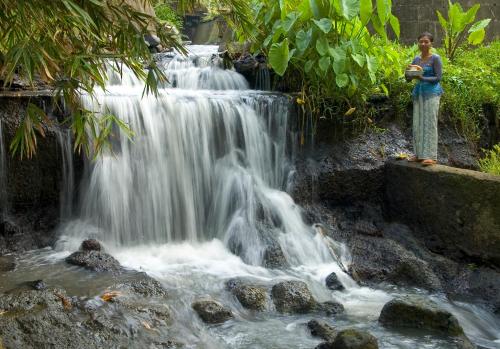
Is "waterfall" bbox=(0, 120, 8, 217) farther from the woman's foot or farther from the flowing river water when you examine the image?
the woman's foot

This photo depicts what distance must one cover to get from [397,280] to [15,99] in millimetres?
4995

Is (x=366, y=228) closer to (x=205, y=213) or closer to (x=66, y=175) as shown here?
(x=205, y=213)

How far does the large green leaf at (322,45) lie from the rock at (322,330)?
156 inches

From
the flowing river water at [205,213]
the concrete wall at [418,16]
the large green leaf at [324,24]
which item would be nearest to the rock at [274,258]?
the flowing river water at [205,213]

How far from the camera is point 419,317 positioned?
17.2 feet

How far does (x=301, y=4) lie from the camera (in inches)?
316

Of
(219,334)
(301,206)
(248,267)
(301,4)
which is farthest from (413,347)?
(301,4)

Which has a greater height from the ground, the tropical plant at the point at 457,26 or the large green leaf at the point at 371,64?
the tropical plant at the point at 457,26

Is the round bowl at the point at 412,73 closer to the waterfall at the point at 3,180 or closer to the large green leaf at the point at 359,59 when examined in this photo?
the large green leaf at the point at 359,59

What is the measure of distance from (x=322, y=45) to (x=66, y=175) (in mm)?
3780

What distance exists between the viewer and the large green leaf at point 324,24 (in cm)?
761

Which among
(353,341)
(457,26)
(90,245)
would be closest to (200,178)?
(90,245)

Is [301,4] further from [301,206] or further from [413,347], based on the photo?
[413,347]

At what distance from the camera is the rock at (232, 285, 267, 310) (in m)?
5.50
